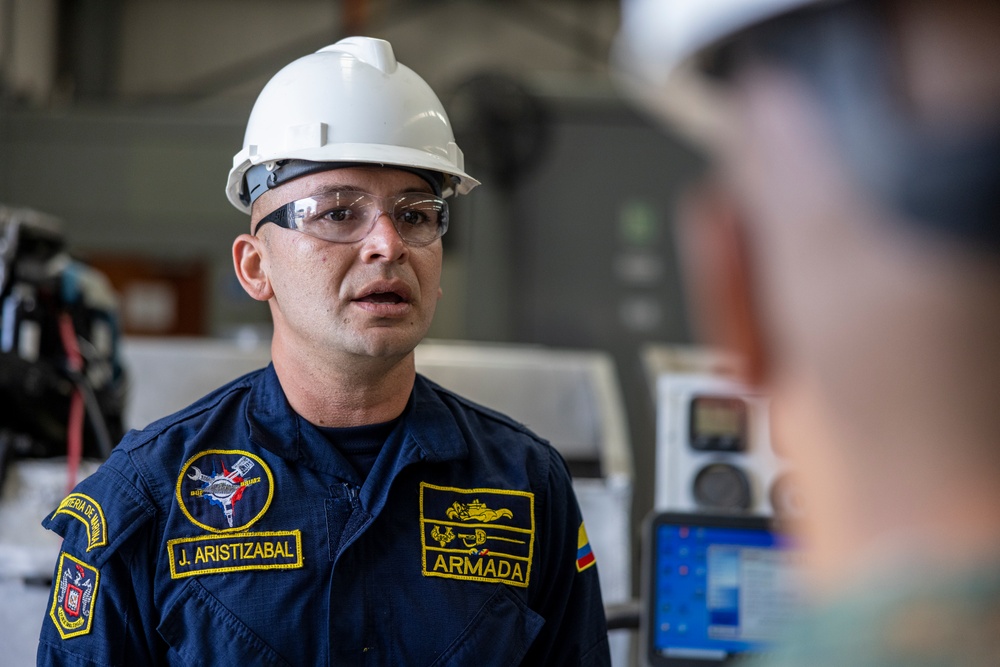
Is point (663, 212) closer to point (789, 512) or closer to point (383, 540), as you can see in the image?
point (789, 512)

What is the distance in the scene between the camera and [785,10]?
38 centimetres

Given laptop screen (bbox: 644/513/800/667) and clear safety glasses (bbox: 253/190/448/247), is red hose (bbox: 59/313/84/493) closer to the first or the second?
clear safety glasses (bbox: 253/190/448/247)

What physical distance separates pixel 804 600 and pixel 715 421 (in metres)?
1.71

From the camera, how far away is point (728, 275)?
16.5 inches

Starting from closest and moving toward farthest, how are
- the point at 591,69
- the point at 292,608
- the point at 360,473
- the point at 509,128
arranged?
the point at 292,608, the point at 360,473, the point at 509,128, the point at 591,69

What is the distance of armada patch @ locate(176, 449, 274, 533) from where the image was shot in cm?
129

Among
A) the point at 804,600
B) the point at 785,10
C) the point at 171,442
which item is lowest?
the point at 804,600

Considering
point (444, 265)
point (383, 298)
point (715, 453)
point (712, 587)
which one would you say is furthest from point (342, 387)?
point (444, 265)

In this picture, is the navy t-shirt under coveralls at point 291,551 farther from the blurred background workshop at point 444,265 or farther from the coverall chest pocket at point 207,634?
the blurred background workshop at point 444,265

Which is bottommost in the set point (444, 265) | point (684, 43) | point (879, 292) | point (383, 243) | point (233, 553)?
point (233, 553)

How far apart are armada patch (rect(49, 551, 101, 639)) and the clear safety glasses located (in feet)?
1.69

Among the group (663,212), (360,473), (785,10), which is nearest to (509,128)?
(663,212)

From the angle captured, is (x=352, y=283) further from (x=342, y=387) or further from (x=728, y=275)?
(x=728, y=275)

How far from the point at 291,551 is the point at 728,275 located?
0.97 m
